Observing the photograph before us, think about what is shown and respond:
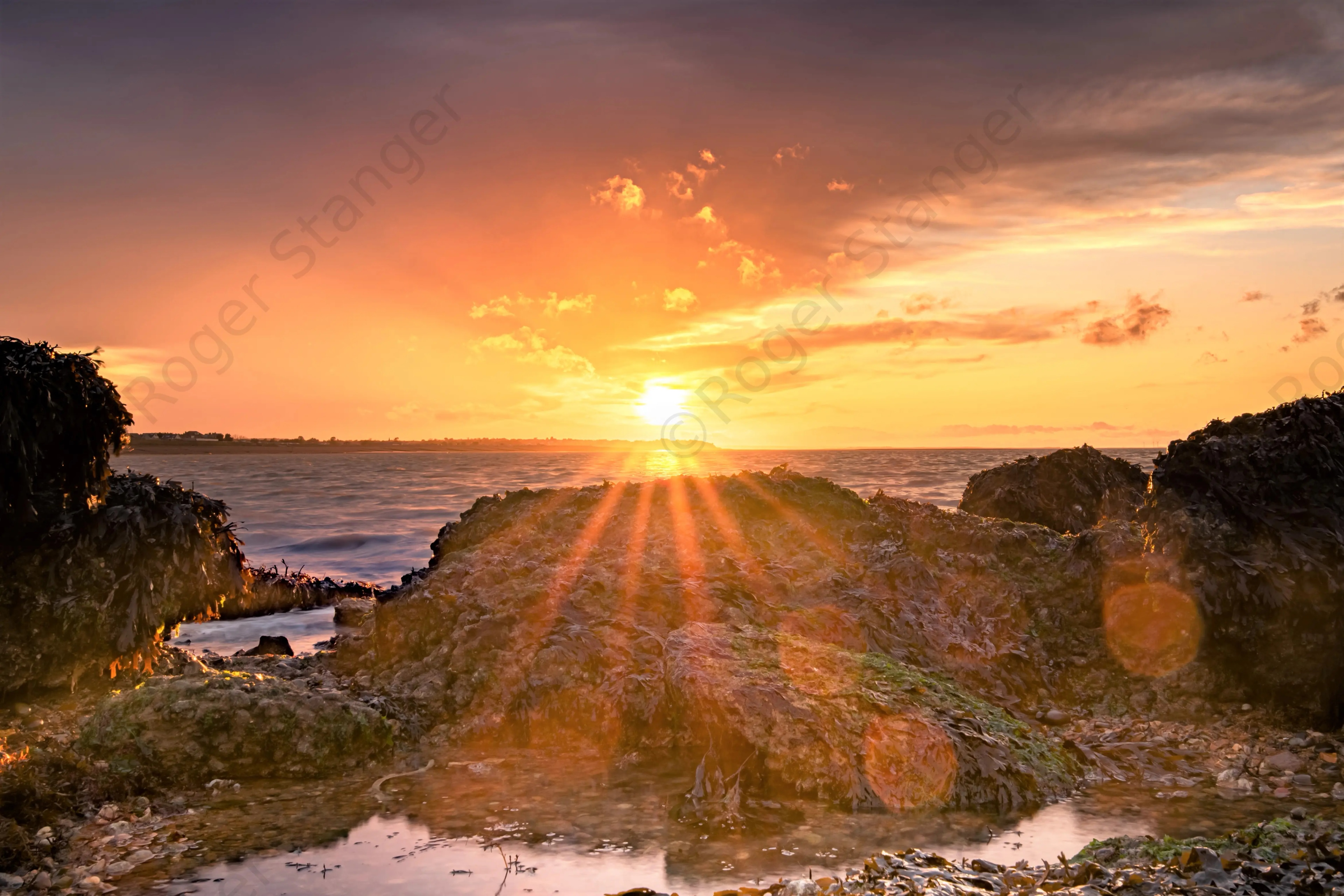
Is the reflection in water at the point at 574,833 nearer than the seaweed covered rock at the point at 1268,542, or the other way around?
the reflection in water at the point at 574,833

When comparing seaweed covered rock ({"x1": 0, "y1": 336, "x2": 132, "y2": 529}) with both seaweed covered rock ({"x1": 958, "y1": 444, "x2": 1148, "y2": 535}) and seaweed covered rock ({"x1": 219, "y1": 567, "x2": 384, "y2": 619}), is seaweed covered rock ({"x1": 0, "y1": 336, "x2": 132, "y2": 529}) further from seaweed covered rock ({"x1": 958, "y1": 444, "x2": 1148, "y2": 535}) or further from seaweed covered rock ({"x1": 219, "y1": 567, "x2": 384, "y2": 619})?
seaweed covered rock ({"x1": 958, "y1": 444, "x2": 1148, "y2": 535})

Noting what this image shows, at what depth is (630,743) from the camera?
853cm

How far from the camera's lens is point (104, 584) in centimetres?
884

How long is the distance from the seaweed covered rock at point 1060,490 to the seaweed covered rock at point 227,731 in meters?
13.2

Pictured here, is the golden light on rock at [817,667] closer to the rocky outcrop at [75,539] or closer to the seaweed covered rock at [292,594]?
the rocky outcrop at [75,539]

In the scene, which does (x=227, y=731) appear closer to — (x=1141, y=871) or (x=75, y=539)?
(x=75, y=539)

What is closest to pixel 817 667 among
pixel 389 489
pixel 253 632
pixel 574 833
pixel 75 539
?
pixel 574 833

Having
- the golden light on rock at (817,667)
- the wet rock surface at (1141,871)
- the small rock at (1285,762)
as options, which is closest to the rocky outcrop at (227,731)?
the wet rock surface at (1141,871)

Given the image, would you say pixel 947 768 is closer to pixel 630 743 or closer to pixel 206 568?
pixel 630 743

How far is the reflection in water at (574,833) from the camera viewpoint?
586 cm

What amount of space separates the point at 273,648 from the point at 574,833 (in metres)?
7.81

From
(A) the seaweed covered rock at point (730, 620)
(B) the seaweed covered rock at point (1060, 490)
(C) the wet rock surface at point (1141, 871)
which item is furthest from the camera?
(B) the seaweed covered rock at point (1060, 490)

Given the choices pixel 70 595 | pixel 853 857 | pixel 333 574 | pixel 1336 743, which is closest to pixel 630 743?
pixel 853 857

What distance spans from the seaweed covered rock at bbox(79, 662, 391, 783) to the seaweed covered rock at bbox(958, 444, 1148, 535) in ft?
43.4
